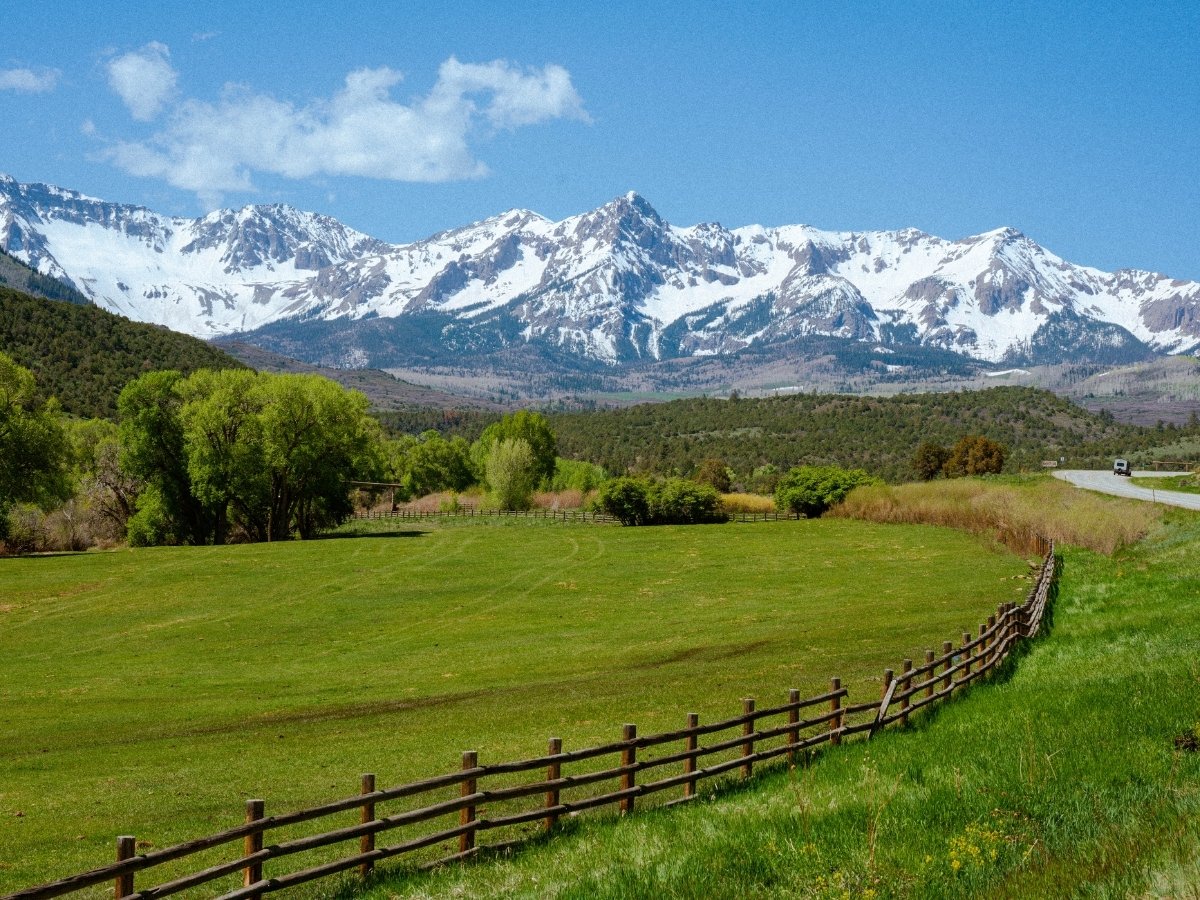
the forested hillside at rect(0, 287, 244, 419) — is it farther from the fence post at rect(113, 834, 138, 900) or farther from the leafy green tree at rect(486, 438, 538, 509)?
the fence post at rect(113, 834, 138, 900)

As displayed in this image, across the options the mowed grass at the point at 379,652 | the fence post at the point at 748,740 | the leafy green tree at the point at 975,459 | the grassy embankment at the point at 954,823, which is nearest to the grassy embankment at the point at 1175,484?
the mowed grass at the point at 379,652

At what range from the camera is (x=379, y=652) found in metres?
42.5

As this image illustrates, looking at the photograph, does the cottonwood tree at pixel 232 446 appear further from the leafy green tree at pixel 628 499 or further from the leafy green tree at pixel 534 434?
the leafy green tree at pixel 534 434

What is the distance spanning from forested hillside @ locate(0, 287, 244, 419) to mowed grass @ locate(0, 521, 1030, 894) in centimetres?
9748

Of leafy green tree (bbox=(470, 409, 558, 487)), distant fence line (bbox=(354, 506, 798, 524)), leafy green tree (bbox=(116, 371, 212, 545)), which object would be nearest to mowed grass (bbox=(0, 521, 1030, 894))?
Answer: leafy green tree (bbox=(116, 371, 212, 545))

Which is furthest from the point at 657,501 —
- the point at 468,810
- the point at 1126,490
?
the point at 468,810

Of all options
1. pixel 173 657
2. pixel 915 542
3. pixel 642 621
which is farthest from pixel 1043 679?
pixel 915 542

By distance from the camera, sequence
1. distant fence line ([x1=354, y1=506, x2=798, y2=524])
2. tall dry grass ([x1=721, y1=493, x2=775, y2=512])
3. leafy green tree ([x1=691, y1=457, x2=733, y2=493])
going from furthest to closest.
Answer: leafy green tree ([x1=691, y1=457, x2=733, y2=493]), tall dry grass ([x1=721, y1=493, x2=775, y2=512]), distant fence line ([x1=354, y1=506, x2=798, y2=524])

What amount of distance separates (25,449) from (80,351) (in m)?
112

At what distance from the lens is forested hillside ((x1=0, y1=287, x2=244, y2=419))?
162375 millimetres

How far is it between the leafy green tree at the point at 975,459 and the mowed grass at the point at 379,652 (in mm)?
60034

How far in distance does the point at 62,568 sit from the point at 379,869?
63825 mm

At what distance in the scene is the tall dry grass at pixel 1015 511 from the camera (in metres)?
56.8

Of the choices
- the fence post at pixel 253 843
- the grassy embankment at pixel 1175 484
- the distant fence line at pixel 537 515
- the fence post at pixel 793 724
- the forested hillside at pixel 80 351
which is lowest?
the distant fence line at pixel 537 515
